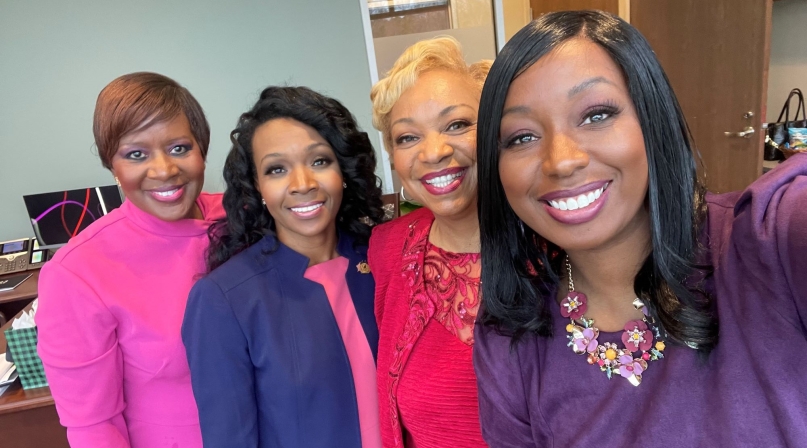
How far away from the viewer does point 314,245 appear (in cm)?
133

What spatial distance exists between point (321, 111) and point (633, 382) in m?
0.94

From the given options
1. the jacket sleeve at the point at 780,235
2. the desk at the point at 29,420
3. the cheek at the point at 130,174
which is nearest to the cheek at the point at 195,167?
the cheek at the point at 130,174

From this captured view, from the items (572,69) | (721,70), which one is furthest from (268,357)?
(721,70)

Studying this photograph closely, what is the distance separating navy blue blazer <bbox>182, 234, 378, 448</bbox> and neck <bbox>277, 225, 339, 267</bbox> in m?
0.04

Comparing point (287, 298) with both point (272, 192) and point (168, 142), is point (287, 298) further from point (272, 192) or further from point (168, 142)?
point (168, 142)

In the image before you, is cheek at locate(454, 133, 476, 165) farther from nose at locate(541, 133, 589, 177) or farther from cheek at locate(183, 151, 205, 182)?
cheek at locate(183, 151, 205, 182)

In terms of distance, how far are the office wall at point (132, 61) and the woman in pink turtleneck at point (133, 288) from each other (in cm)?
180

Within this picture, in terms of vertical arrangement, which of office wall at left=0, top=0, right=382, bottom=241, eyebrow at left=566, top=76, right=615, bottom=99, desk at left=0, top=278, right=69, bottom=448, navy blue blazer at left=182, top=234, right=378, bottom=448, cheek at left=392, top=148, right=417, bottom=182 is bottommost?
desk at left=0, top=278, right=69, bottom=448

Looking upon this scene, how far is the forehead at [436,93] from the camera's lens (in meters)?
1.10

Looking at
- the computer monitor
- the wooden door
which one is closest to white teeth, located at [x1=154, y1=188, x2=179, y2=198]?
the computer monitor

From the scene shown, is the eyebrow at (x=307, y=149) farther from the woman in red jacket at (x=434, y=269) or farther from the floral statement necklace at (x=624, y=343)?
the floral statement necklace at (x=624, y=343)

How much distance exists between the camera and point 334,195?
4.16 feet

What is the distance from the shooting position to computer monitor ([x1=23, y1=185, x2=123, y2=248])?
278cm

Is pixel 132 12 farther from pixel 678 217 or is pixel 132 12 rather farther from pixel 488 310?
pixel 678 217
